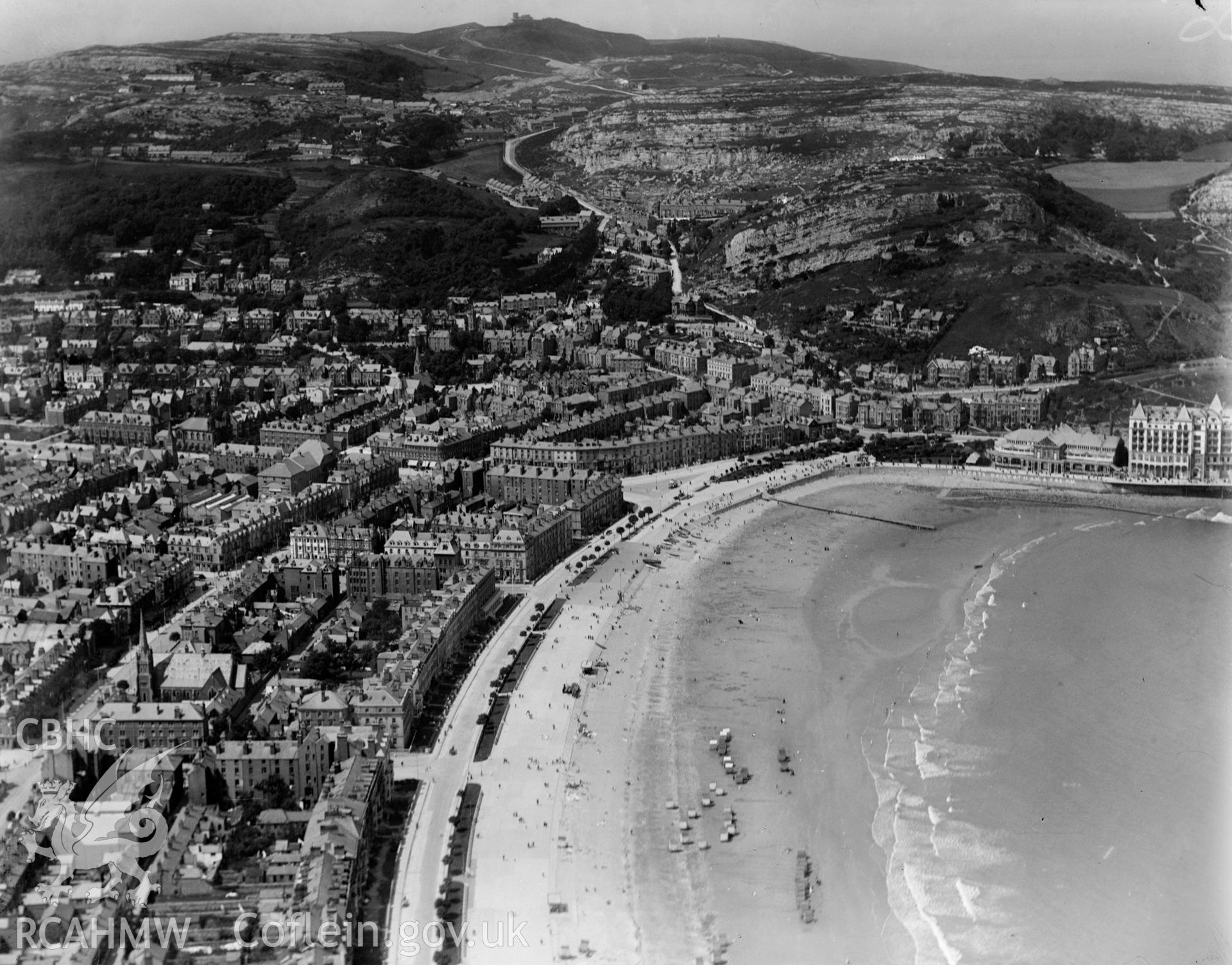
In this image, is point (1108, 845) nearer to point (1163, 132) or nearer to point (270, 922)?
point (270, 922)

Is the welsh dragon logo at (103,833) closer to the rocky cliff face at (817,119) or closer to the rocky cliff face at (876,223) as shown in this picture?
the rocky cliff face at (876,223)

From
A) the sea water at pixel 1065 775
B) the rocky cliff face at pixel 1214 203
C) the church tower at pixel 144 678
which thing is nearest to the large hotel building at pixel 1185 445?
the sea water at pixel 1065 775

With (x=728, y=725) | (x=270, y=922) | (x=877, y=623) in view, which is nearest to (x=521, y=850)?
(x=270, y=922)

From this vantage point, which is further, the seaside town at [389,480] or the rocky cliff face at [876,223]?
the rocky cliff face at [876,223]

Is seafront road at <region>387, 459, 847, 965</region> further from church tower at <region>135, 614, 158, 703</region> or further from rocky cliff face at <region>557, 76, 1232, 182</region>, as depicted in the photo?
rocky cliff face at <region>557, 76, 1232, 182</region>

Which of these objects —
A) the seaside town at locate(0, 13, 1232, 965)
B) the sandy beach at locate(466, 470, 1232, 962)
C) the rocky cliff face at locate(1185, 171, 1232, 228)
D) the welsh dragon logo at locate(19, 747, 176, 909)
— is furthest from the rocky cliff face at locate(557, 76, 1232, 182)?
the welsh dragon logo at locate(19, 747, 176, 909)
